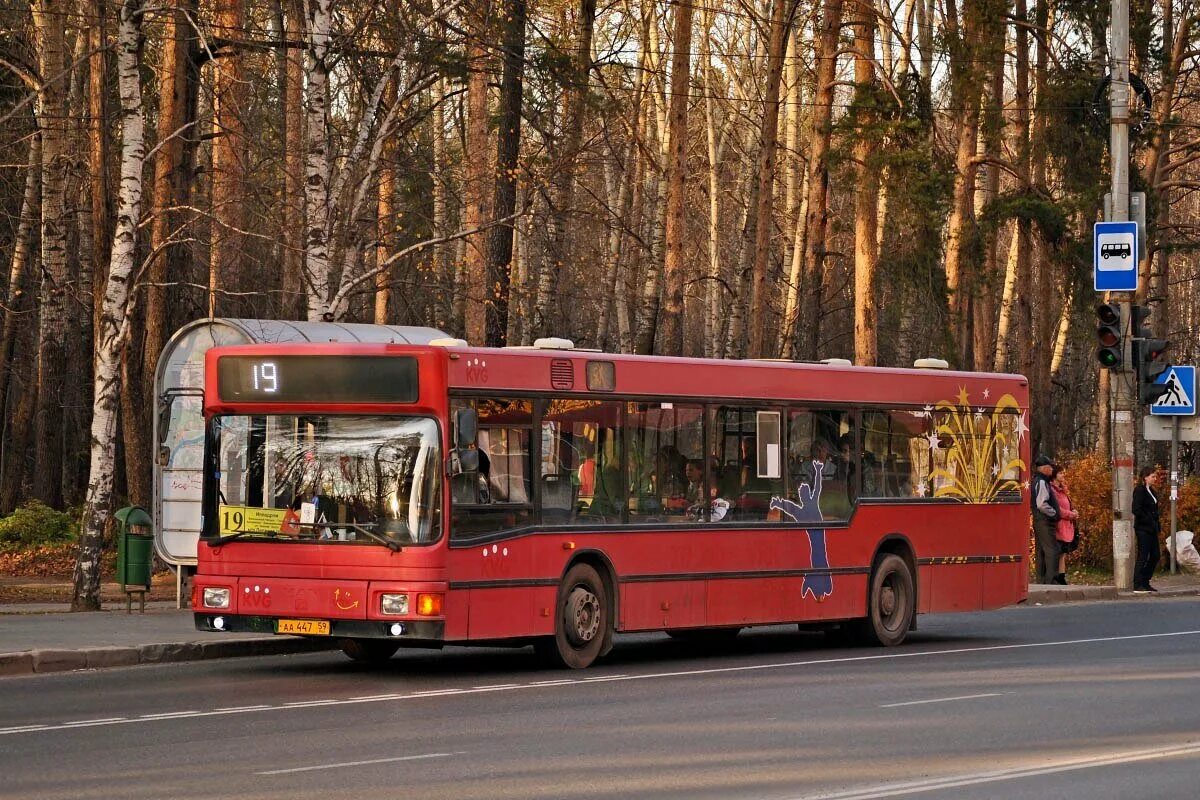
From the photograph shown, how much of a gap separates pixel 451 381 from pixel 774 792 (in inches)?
261

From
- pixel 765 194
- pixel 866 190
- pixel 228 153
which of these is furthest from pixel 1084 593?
pixel 228 153

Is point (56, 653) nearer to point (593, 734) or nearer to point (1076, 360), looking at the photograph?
point (593, 734)

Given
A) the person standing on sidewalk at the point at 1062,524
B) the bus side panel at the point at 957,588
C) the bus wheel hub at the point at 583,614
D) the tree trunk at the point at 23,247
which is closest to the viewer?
the bus wheel hub at the point at 583,614

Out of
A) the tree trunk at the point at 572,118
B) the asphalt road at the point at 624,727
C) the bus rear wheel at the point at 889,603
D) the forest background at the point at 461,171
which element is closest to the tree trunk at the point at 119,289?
the forest background at the point at 461,171

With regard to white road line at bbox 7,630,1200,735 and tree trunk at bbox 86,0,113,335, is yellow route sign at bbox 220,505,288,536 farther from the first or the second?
tree trunk at bbox 86,0,113,335

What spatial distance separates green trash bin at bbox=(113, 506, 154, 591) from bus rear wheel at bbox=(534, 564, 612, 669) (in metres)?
6.48

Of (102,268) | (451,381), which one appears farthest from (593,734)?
(102,268)

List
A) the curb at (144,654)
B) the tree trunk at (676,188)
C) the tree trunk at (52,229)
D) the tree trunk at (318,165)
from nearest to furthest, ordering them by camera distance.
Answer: the curb at (144,654) < the tree trunk at (318,165) < the tree trunk at (52,229) < the tree trunk at (676,188)

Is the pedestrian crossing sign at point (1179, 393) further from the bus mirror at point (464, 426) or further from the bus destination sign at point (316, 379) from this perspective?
the bus destination sign at point (316, 379)

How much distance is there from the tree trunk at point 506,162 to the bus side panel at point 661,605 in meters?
12.4

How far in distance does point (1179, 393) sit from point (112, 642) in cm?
1985

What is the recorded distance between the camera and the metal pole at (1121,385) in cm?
3041

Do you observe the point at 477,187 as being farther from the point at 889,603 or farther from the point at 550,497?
the point at 550,497

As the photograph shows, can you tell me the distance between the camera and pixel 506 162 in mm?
31266
